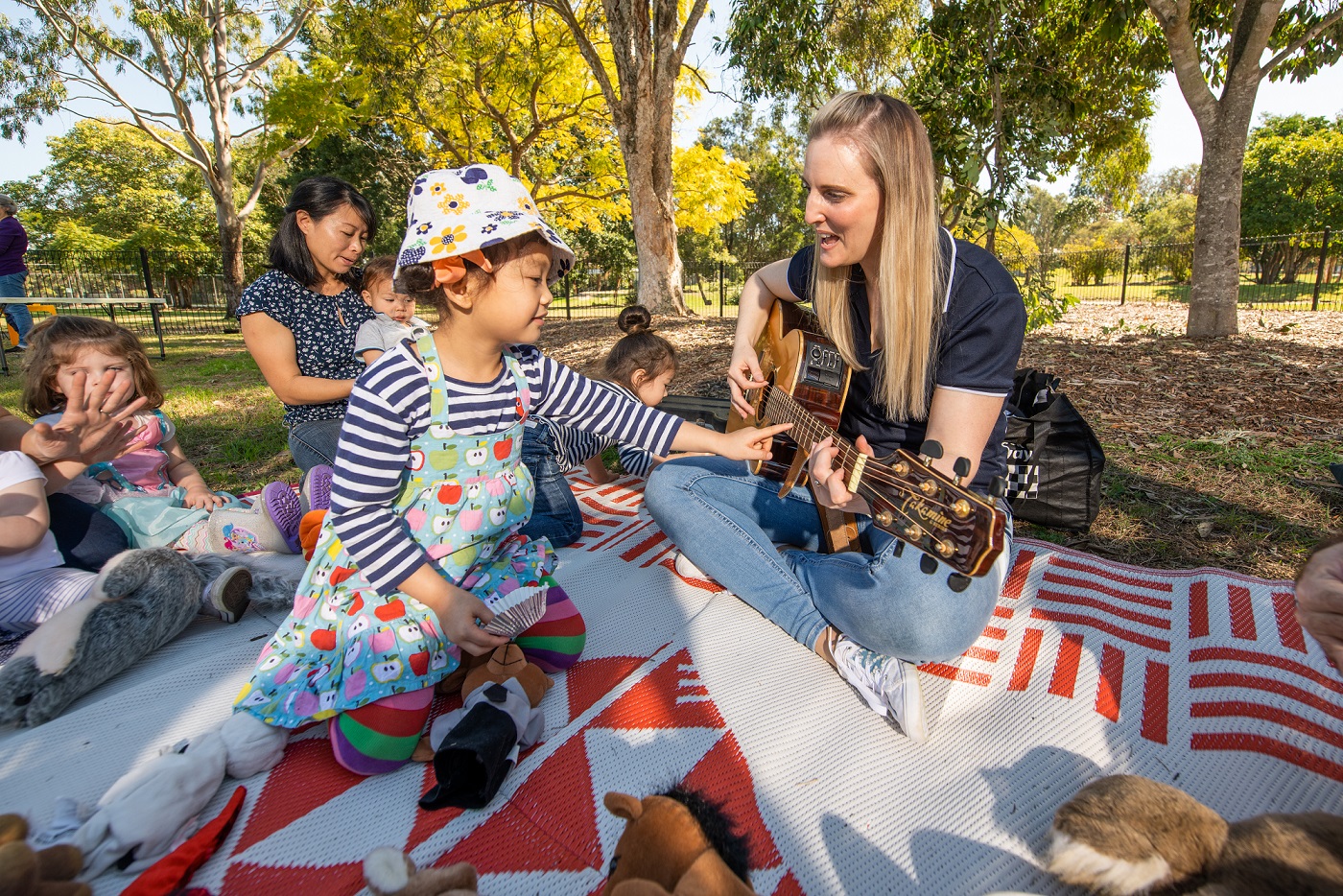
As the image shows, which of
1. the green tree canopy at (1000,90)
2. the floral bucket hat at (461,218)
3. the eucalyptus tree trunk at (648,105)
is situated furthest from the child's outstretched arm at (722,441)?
the eucalyptus tree trunk at (648,105)

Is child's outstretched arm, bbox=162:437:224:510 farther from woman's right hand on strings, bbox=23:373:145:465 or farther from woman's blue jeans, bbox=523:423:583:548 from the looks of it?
woman's blue jeans, bbox=523:423:583:548

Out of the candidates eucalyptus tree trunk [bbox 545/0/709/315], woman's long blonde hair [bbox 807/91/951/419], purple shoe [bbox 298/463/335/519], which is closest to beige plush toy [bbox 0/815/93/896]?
purple shoe [bbox 298/463/335/519]

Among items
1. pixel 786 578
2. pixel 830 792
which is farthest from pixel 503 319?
pixel 830 792

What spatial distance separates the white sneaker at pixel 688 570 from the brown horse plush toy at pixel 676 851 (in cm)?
145

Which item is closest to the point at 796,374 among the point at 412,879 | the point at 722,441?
the point at 722,441

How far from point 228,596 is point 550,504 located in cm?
135

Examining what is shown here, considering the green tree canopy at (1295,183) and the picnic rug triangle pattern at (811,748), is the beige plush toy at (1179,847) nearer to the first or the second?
the picnic rug triangle pattern at (811,748)

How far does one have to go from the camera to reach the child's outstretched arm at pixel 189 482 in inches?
119

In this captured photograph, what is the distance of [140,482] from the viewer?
3.04m

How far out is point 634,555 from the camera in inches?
121

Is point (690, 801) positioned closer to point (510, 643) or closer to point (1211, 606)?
point (510, 643)

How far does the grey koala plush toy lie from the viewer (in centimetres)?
194

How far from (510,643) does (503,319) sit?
98 cm

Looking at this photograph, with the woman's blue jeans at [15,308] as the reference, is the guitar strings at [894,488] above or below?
below
